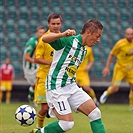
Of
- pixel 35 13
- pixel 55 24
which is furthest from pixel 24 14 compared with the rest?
pixel 55 24

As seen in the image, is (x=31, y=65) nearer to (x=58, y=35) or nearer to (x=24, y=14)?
(x=24, y=14)

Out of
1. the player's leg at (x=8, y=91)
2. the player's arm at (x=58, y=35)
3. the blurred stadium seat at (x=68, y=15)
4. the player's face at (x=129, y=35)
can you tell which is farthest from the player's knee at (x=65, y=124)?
the blurred stadium seat at (x=68, y=15)

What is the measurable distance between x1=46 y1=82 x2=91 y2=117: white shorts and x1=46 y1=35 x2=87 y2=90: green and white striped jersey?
0.24 feet

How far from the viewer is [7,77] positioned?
20.7 m

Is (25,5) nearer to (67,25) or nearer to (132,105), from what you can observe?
(67,25)

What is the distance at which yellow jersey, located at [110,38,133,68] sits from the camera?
14.9 metres

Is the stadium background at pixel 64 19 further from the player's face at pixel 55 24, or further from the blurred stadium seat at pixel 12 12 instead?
the player's face at pixel 55 24

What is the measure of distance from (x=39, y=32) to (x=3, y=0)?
9.73 meters

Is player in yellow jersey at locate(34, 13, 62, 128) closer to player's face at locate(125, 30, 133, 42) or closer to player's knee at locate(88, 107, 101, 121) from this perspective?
player's knee at locate(88, 107, 101, 121)

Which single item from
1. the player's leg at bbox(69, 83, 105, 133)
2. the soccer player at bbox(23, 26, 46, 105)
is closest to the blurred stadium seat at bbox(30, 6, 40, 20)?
the soccer player at bbox(23, 26, 46, 105)

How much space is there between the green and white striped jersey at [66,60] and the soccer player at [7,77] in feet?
40.1

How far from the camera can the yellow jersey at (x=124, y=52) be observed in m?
14.9

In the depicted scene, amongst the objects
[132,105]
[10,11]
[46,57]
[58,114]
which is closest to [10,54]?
[10,11]

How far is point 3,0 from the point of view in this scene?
73.9 feet
